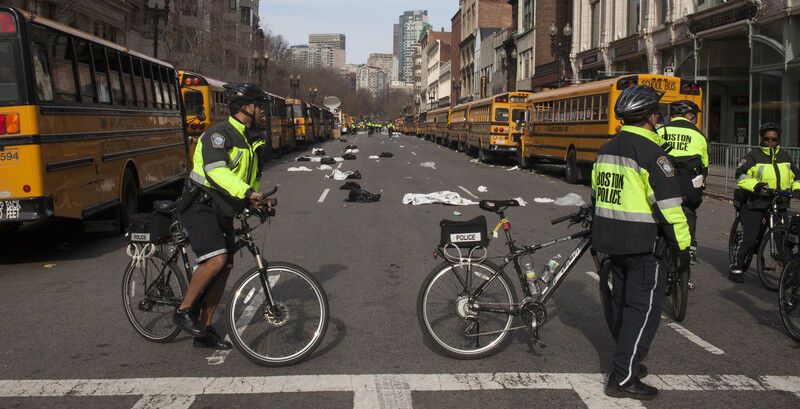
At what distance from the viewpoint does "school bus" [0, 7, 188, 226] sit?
891cm

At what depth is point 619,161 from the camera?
15.5 feet

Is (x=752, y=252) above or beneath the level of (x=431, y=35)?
beneath

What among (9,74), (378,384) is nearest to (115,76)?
(9,74)

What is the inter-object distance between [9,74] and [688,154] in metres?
7.60

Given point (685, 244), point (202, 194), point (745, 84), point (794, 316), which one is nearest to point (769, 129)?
point (794, 316)

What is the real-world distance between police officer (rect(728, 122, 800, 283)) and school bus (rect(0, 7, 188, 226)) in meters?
7.95

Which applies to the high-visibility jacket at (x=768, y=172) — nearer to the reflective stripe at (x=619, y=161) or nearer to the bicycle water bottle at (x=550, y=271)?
the bicycle water bottle at (x=550, y=271)

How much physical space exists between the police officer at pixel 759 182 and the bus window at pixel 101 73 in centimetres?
876

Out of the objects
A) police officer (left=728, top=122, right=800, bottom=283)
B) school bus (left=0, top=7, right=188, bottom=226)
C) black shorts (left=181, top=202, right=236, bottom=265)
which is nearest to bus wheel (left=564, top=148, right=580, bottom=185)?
school bus (left=0, top=7, right=188, bottom=226)

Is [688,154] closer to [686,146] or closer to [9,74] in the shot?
[686,146]

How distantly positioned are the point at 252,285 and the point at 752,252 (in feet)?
18.7

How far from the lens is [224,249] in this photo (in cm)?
552

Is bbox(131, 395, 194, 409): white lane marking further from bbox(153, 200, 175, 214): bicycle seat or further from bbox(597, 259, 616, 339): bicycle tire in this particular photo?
bbox(597, 259, 616, 339): bicycle tire

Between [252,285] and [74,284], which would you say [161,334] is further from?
[74,284]
